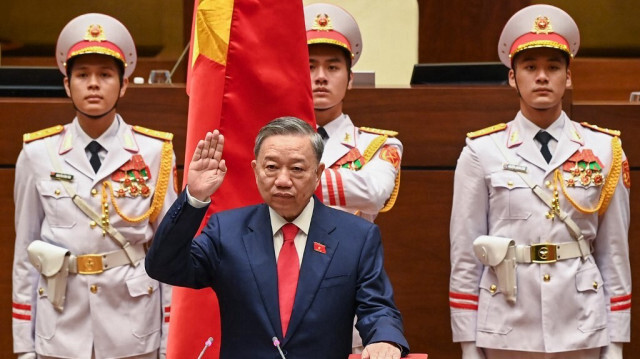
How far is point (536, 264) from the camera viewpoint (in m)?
3.30

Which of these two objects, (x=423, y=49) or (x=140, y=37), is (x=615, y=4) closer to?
(x=423, y=49)

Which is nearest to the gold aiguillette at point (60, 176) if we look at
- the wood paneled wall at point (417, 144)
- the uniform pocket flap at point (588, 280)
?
the wood paneled wall at point (417, 144)

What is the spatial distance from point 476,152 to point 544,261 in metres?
0.38

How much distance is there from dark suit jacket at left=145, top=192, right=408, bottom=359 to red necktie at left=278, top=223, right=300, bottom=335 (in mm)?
18

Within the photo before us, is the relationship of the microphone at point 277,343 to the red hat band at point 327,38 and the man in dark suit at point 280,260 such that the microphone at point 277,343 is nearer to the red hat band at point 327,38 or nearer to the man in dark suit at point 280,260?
the man in dark suit at point 280,260

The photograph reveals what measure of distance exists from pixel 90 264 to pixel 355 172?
2.85 feet

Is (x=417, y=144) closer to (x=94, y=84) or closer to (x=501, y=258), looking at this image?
(x=501, y=258)

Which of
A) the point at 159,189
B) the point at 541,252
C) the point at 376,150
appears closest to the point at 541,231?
the point at 541,252

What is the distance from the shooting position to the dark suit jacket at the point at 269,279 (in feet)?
7.30

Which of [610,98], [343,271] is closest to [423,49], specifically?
[610,98]

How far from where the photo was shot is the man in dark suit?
2232 millimetres

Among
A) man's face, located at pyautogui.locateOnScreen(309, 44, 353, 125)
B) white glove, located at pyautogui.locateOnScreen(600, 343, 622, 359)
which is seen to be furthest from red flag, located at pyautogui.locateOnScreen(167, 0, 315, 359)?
white glove, located at pyautogui.locateOnScreen(600, 343, 622, 359)

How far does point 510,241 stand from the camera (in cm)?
325

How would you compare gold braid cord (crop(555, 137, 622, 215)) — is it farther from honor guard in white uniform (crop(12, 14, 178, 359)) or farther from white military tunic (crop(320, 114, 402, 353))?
honor guard in white uniform (crop(12, 14, 178, 359))
